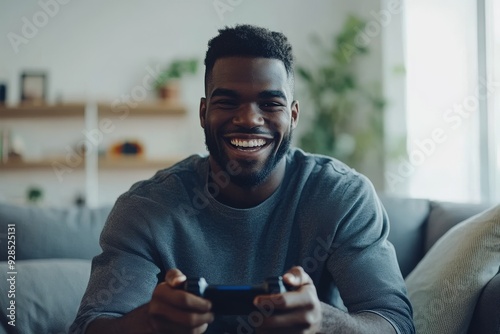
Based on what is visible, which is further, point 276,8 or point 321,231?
point 276,8

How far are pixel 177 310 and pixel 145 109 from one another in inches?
146

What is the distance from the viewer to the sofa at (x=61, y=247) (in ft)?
5.43

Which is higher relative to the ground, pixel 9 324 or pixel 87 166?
pixel 87 166

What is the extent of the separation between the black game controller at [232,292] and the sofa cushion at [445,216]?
0.92 m

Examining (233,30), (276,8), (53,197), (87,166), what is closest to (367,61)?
(276,8)

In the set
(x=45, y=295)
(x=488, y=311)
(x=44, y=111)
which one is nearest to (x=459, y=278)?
(x=488, y=311)

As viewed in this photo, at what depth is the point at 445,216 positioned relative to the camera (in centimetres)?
195

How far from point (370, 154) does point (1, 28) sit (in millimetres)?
2711

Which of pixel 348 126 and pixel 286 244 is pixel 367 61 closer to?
pixel 348 126

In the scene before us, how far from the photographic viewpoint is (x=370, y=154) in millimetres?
4500

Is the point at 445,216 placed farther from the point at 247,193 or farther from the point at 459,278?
the point at 247,193

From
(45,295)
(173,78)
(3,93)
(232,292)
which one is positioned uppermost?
(173,78)

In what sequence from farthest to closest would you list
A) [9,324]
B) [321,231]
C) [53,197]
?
1. [53,197]
2. [9,324]
3. [321,231]

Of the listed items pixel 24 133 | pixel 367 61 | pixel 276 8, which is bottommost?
pixel 24 133
